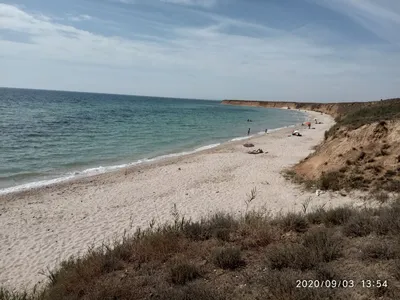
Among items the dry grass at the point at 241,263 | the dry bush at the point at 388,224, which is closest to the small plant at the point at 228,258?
the dry grass at the point at 241,263

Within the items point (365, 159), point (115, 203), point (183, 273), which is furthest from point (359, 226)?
point (115, 203)

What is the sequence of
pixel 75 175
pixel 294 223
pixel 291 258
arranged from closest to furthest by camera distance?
pixel 291 258
pixel 294 223
pixel 75 175

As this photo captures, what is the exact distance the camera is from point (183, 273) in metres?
4.53

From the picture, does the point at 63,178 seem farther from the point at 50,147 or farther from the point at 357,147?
the point at 357,147

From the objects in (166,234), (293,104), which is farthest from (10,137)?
(293,104)

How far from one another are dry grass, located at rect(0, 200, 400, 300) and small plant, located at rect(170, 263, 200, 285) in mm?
13

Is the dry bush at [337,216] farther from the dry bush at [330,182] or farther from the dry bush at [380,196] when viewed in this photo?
the dry bush at [330,182]

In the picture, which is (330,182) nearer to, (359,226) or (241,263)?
(359,226)

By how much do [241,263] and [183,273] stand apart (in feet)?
3.12

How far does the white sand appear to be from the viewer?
328 inches

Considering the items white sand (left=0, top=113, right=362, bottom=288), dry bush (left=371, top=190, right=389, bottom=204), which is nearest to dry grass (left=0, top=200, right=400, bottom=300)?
white sand (left=0, top=113, right=362, bottom=288)

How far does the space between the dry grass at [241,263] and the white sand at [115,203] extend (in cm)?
Answer: 252

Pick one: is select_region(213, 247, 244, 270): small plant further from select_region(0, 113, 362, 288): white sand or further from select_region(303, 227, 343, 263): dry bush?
select_region(0, 113, 362, 288): white sand

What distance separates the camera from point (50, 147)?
925 inches
